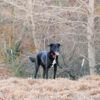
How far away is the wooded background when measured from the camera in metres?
14.0

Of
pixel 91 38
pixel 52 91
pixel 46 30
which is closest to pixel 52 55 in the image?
pixel 91 38

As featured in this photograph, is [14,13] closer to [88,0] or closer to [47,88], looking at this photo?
[88,0]

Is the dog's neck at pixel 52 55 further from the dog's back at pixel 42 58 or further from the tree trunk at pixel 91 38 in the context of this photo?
the tree trunk at pixel 91 38

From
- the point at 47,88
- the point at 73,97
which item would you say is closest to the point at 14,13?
the point at 47,88

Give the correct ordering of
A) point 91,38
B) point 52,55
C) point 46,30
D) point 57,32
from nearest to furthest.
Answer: point 52,55 < point 91,38 < point 57,32 < point 46,30

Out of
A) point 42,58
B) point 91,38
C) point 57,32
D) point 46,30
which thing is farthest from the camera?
point 46,30

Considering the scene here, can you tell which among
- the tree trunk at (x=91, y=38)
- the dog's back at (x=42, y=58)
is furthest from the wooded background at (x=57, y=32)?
the dog's back at (x=42, y=58)

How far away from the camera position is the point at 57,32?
15.3 metres

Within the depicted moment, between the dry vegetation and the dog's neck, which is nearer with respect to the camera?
the dog's neck

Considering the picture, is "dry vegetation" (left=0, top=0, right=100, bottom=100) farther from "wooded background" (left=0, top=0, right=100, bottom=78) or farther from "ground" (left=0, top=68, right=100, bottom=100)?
"ground" (left=0, top=68, right=100, bottom=100)

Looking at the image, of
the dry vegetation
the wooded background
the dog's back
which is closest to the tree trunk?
the wooded background

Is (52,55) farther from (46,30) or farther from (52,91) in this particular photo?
(46,30)

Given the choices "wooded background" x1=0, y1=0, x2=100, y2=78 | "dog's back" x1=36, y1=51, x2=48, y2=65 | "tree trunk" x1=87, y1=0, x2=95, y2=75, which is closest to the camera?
"dog's back" x1=36, y1=51, x2=48, y2=65

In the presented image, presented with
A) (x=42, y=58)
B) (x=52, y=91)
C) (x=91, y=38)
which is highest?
(x=91, y=38)
